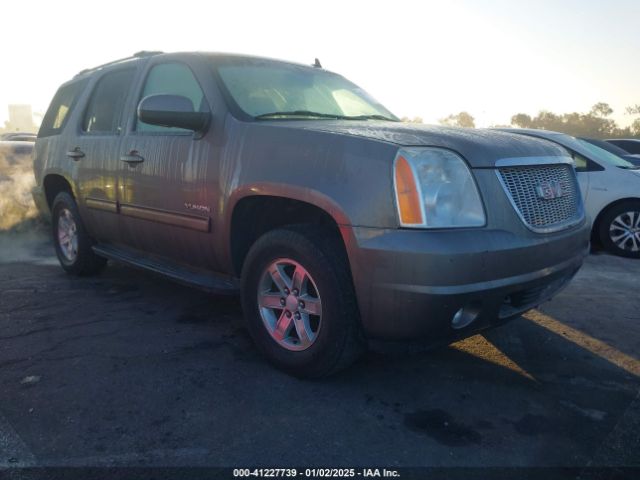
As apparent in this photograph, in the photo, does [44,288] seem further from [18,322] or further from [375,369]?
[375,369]

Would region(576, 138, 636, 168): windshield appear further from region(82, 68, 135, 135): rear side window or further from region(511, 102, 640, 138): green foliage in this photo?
region(511, 102, 640, 138): green foliage

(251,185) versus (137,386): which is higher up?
(251,185)

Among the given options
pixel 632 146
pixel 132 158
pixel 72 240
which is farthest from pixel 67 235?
pixel 632 146

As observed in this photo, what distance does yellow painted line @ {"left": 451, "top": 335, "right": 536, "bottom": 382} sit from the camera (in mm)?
3209

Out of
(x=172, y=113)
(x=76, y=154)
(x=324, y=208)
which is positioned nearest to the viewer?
(x=324, y=208)

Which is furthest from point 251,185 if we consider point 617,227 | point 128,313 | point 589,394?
point 617,227

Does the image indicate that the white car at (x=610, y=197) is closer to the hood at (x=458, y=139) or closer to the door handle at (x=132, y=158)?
the hood at (x=458, y=139)

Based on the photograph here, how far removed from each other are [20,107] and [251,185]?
11441 cm

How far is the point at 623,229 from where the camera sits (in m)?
6.72

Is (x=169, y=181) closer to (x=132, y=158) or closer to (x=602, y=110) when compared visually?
(x=132, y=158)

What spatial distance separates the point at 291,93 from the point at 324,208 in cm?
141

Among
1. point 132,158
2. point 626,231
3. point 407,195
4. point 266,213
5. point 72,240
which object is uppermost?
point 407,195

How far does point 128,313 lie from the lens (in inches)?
164

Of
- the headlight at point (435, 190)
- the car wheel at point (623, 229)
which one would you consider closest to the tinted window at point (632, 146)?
the car wheel at point (623, 229)
